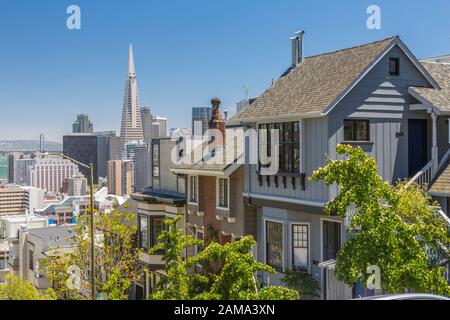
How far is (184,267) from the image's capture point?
1292 cm

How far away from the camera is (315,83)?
18.6 m

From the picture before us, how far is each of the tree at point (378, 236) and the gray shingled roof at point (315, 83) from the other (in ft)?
14.1

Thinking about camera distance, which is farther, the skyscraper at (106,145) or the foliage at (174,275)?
the skyscraper at (106,145)

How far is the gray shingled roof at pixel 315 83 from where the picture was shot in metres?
17.0

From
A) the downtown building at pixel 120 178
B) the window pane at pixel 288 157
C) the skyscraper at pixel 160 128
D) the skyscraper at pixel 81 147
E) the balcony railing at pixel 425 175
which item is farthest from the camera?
the downtown building at pixel 120 178

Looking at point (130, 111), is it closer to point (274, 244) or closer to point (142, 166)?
point (274, 244)

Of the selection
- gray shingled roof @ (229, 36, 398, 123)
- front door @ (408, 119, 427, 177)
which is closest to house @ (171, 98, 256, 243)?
gray shingled roof @ (229, 36, 398, 123)

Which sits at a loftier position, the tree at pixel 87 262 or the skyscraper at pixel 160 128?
the skyscraper at pixel 160 128

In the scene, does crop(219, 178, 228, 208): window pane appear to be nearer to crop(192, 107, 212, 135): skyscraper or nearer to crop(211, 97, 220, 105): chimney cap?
crop(211, 97, 220, 105): chimney cap

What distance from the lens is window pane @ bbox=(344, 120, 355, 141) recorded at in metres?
16.9

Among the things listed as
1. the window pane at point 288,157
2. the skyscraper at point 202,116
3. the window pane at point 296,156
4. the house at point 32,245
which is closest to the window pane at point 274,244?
the window pane at point 288,157

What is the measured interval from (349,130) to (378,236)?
558 centimetres

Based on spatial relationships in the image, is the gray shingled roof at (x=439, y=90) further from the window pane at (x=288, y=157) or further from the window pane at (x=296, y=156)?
the window pane at (x=288, y=157)

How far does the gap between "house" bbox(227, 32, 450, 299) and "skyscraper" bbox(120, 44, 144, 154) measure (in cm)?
398
